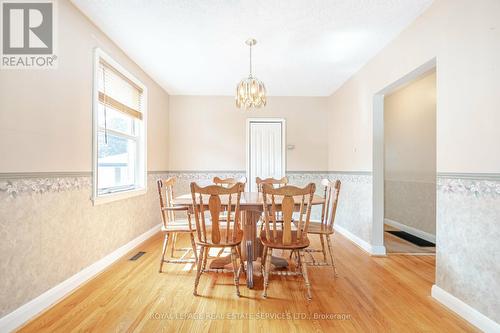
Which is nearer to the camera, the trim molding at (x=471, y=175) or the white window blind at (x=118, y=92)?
the trim molding at (x=471, y=175)

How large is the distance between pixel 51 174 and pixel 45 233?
449 mm

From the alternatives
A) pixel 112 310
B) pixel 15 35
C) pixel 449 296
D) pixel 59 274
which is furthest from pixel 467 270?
pixel 15 35

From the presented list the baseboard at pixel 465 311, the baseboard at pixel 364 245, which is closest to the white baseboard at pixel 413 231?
the baseboard at pixel 364 245

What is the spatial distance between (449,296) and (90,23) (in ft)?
13.0

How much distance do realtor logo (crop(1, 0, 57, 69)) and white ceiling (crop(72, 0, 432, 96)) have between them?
350 mm

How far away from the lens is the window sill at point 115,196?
2.60 meters

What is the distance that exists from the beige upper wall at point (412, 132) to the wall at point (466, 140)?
199cm

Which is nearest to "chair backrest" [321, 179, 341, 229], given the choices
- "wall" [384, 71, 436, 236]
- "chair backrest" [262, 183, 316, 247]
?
"chair backrest" [262, 183, 316, 247]

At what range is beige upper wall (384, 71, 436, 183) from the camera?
13.3 feet

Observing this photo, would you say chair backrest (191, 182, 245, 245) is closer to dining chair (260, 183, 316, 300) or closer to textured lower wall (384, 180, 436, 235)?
dining chair (260, 183, 316, 300)

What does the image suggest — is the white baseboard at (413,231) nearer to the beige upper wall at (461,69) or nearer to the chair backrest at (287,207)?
the beige upper wall at (461,69)

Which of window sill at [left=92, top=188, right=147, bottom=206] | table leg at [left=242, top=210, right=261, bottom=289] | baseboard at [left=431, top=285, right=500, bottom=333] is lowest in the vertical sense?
baseboard at [left=431, top=285, right=500, bottom=333]

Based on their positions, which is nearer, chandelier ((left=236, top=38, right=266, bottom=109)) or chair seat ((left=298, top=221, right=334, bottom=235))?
chair seat ((left=298, top=221, right=334, bottom=235))

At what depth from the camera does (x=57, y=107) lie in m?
2.10
